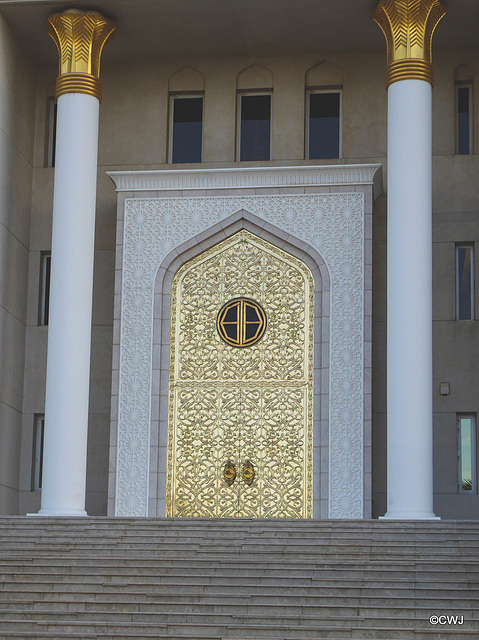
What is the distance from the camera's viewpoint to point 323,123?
56.6 ft

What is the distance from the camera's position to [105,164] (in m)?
17.5

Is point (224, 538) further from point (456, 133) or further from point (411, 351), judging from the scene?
point (456, 133)

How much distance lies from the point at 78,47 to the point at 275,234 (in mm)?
→ 3616

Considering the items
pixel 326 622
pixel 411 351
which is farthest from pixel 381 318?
pixel 326 622

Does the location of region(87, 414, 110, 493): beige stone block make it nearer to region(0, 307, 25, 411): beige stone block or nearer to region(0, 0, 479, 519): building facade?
region(0, 0, 479, 519): building facade

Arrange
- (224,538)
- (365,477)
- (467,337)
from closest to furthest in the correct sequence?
(224,538) < (365,477) < (467,337)

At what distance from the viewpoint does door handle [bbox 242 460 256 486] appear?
50.9 feet

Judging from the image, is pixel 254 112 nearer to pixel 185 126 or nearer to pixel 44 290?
pixel 185 126

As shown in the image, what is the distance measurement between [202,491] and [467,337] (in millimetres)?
4191

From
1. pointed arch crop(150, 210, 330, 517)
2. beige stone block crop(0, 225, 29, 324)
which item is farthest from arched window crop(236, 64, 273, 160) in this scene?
beige stone block crop(0, 225, 29, 324)

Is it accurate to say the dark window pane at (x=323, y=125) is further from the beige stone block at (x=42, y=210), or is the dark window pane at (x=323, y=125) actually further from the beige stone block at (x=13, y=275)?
the beige stone block at (x=13, y=275)

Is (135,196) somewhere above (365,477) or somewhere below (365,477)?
above

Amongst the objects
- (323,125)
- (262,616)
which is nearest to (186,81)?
(323,125)

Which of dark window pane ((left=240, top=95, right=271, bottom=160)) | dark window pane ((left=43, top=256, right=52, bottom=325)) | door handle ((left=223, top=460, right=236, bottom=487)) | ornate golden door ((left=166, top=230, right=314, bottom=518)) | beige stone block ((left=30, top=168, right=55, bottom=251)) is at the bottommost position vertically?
door handle ((left=223, top=460, right=236, bottom=487))
